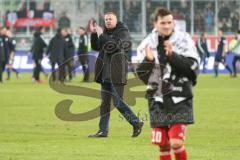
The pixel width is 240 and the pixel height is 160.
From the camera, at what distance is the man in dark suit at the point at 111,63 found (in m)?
15.8

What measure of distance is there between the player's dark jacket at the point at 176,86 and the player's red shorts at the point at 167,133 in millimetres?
68

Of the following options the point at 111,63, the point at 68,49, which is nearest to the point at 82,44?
the point at 68,49

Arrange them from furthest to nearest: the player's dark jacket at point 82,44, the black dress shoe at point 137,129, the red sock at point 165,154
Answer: the player's dark jacket at point 82,44, the black dress shoe at point 137,129, the red sock at point 165,154

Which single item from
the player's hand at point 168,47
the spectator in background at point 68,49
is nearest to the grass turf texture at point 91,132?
the player's hand at point 168,47

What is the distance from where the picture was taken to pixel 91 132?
57.6 feet

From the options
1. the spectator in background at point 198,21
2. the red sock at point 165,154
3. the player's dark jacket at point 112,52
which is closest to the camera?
the red sock at point 165,154

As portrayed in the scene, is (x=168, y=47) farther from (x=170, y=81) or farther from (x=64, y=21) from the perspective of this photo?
(x=64, y=21)

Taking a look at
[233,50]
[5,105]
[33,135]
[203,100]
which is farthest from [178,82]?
[233,50]

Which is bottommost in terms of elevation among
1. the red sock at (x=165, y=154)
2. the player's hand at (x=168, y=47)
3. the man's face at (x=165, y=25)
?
the red sock at (x=165, y=154)

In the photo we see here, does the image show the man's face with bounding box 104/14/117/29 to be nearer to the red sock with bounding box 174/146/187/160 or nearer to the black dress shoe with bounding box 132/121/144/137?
the black dress shoe with bounding box 132/121/144/137

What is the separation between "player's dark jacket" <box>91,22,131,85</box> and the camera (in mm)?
15867

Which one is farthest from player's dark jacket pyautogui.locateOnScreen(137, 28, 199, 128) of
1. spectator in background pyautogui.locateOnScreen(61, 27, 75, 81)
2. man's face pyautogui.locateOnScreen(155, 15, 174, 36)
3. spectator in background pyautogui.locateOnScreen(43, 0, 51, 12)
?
spectator in background pyautogui.locateOnScreen(43, 0, 51, 12)

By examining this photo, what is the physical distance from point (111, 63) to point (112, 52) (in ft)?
0.75

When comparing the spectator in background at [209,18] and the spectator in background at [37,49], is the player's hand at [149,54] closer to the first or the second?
the spectator in background at [37,49]
